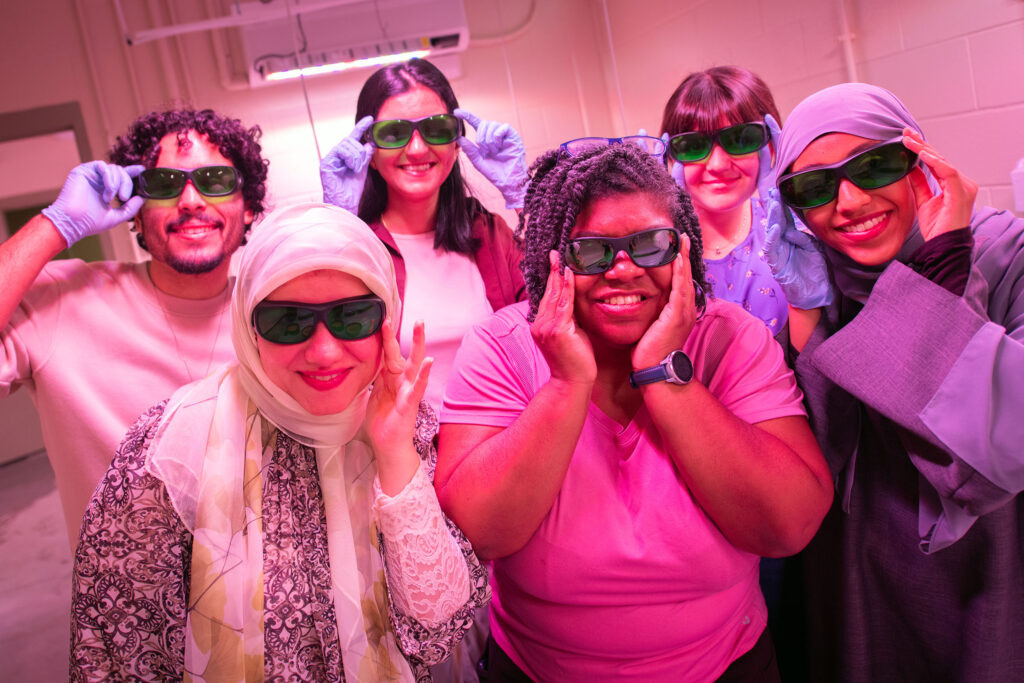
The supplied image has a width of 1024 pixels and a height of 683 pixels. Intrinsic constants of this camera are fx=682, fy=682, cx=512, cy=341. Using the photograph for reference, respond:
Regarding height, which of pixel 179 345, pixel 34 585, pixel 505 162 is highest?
pixel 505 162

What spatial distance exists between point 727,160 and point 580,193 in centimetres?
93

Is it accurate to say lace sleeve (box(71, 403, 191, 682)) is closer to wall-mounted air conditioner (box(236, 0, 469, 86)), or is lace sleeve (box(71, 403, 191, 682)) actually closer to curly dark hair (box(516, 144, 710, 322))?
curly dark hair (box(516, 144, 710, 322))

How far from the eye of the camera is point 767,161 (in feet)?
6.82

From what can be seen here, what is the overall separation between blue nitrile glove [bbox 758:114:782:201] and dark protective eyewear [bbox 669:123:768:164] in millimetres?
24

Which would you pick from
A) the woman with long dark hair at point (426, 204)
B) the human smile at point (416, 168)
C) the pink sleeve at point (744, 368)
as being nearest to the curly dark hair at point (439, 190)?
the woman with long dark hair at point (426, 204)

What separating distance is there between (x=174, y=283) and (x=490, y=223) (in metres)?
0.93

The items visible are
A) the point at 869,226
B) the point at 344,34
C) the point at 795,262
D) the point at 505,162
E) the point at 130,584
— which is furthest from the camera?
the point at 344,34

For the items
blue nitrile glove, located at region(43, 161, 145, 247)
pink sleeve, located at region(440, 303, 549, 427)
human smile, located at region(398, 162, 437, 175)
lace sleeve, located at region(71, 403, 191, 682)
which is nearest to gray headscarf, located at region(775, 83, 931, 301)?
pink sleeve, located at region(440, 303, 549, 427)

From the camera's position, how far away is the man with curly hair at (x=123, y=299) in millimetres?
1731

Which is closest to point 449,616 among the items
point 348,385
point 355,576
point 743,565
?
point 355,576

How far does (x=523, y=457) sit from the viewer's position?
1.19m

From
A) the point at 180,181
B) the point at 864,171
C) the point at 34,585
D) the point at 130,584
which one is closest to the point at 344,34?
the point at 180,181

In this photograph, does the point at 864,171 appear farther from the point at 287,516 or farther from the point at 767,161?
the point at 287,516

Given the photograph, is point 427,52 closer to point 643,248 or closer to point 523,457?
point 643,248
